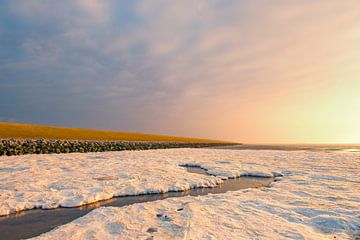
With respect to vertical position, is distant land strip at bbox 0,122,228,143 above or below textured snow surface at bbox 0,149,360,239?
above

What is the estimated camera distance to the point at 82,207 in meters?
7.04

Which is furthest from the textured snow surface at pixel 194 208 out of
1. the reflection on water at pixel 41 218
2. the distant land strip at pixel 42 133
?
the distant land strip at pixel 42 133

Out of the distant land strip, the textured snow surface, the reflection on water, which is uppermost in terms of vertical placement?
the distant land strip

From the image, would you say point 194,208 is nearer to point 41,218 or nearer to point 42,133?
point 41,218

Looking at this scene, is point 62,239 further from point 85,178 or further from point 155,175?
point 155,175

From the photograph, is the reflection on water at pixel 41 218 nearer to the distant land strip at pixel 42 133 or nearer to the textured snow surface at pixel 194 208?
the textured snow surface at pixel 194 208

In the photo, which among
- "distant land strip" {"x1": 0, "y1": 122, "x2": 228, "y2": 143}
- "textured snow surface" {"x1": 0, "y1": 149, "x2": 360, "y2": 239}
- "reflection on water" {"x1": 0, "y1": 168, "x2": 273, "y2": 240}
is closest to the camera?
"textured snow surface" {"x1": 0, "y1": 149, "x2": 360, "y2": 239}

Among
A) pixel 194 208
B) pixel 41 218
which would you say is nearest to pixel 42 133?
pixel 41 218

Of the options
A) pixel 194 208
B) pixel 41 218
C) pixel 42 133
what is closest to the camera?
pixel 41 218

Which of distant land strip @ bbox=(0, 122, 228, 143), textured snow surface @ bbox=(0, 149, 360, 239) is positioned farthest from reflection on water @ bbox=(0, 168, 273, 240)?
distant land strip @ bbox=(0, 122, 228, 143)

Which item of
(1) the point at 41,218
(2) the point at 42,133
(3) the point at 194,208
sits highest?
(2) the point at 42,133

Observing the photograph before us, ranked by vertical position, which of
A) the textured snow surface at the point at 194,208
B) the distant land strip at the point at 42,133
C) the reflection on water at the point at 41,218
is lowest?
the reflection on water at the point at 41,218

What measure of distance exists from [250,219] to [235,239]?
1.34 meters

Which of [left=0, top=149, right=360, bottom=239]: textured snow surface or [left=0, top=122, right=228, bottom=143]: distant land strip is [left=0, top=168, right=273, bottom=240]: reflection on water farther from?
[left=0, top=122, right=228, bottom=143]: distant land strip
